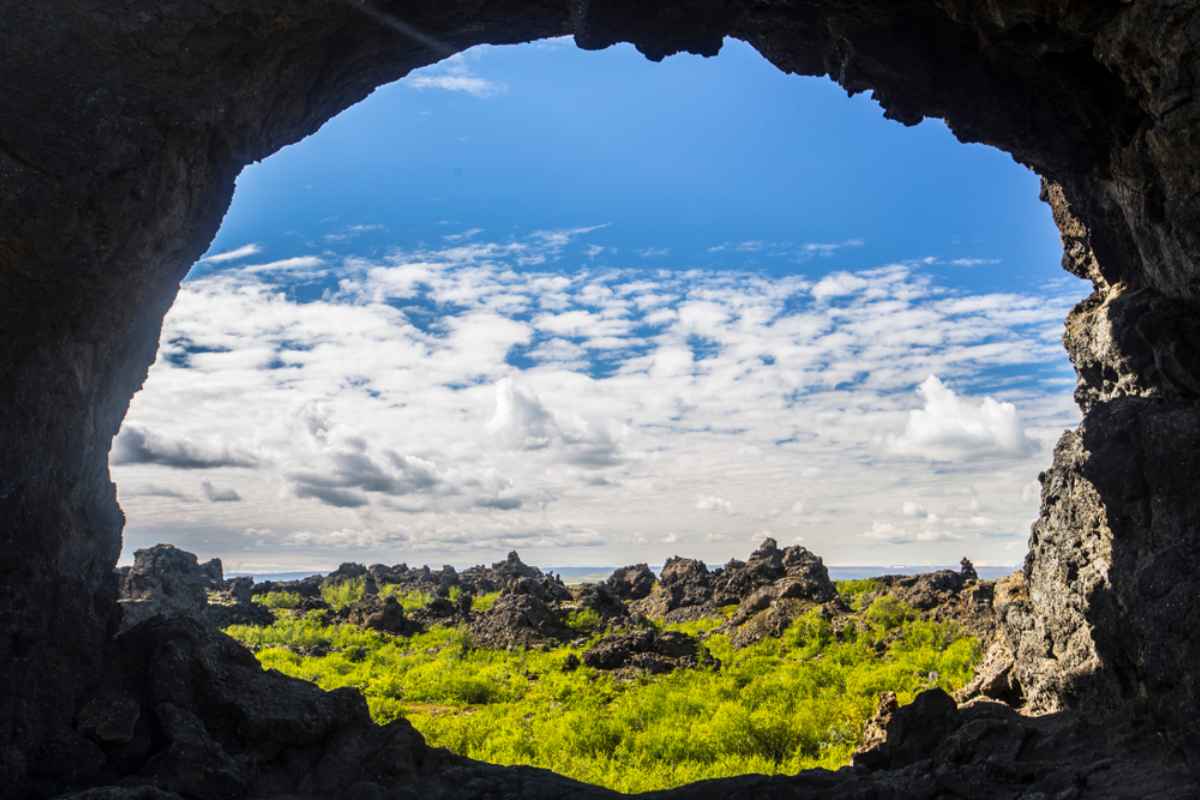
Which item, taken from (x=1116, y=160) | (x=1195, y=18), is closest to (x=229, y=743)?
(x=1195, y=18)

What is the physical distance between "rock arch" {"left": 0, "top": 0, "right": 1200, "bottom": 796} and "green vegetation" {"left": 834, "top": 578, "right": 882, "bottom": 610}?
3253 centimetres

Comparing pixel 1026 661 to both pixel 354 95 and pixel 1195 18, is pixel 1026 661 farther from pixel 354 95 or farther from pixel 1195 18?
pixel 354 95

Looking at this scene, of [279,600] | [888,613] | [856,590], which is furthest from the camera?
[279,600]

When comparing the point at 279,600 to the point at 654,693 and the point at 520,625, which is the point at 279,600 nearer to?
the point at 520,625

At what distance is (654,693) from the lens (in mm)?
26328

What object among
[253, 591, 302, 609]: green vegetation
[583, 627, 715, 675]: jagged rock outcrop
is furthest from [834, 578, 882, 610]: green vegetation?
[253, 591, 302, 609]: green vegetation

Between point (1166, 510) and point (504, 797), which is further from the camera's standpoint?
point (504, 797)

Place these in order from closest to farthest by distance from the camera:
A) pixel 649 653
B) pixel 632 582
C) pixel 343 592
Result: pixel 649 653, pixel 632 582, pixel 343 592

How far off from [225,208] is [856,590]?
4794 cm

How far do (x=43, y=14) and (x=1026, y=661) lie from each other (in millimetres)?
18165

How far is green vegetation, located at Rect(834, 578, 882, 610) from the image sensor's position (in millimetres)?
45581

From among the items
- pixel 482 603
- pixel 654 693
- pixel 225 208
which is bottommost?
pixel 482 603

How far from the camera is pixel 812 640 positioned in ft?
115

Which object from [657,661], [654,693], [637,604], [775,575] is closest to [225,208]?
[654,693]
